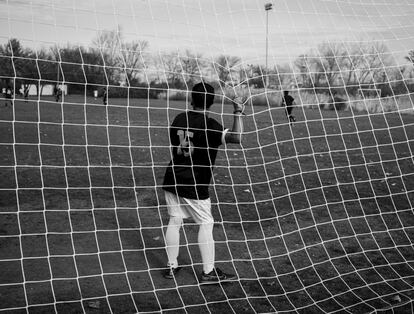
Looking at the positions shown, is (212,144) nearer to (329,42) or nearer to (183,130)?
(183,130)

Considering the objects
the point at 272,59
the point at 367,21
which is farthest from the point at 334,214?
the point at 367,21

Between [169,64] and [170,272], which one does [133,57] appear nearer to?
[169,64]

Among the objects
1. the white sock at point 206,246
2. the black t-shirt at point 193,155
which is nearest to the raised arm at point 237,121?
the black t-shirt at point 193,155

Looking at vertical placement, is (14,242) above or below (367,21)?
below

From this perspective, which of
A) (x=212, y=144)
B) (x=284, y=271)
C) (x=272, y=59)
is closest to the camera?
(x=212, y=144)

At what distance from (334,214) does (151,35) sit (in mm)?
3424

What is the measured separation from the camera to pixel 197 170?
384 cm

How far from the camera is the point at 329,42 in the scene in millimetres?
5629

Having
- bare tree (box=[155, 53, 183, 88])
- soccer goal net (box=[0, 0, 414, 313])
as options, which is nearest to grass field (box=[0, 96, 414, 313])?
soccer goal net (box=[0, 0, 414, 313])

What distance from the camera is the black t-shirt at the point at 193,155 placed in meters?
3.80

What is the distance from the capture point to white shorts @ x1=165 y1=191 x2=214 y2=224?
3826 mm

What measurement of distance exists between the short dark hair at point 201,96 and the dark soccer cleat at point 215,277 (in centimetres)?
151

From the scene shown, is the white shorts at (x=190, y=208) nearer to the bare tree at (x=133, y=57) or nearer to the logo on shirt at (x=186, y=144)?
the logo on shirt at (x=186, y=144)

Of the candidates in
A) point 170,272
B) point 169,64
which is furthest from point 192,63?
point 170,272
